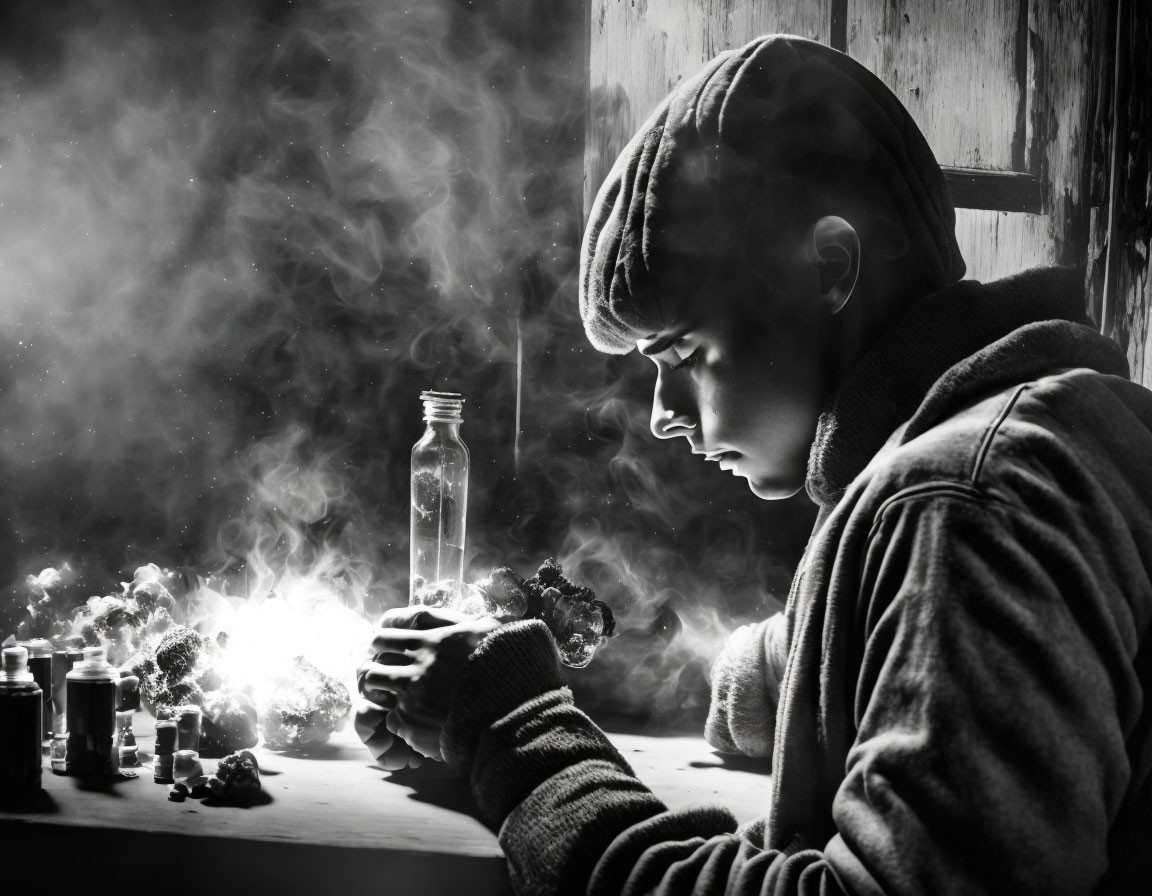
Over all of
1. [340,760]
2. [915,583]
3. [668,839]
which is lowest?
[340,760]

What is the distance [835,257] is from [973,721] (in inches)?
23.0

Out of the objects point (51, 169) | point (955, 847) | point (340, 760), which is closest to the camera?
point (955, 847)

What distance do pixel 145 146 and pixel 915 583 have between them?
1997 millimetres

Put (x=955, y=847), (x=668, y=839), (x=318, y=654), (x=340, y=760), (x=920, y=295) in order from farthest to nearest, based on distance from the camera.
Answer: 1. (x=318, y=654)
2. (x=340, y=760)
3. (x=920, y=295)
4. (x=668, y=839)
5. (x=955, y=847)

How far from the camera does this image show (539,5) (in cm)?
213

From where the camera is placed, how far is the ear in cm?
109

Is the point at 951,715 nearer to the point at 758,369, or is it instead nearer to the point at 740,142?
the point at 758,369

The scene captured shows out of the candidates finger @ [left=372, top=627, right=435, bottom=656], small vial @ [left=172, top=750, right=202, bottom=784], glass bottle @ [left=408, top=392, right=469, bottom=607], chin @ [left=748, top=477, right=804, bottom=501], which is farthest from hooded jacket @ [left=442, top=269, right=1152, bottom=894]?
glass bottle @ [left=408, top=392, right=469, bottom=607]

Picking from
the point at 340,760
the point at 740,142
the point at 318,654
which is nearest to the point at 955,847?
the point at 740,142

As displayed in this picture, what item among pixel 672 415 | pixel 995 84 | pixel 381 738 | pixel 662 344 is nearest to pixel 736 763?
pixel 381 738

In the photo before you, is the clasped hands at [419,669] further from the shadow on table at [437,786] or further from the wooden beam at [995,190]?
the wooden beam at [995,190]

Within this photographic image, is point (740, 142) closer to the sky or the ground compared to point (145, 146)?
closer to the ground

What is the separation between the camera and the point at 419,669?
1.23m

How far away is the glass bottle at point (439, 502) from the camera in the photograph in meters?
2.00
